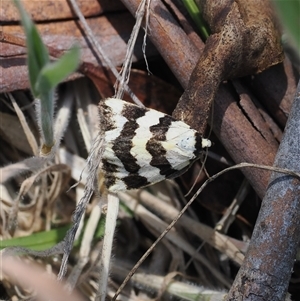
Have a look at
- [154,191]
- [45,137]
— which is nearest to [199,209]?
[154,191]

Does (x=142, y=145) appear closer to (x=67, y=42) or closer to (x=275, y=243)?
(x=275, y=243)

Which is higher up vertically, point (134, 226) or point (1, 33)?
point (1, 33)

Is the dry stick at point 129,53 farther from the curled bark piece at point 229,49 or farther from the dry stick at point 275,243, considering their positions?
the dry stick at point 275,243

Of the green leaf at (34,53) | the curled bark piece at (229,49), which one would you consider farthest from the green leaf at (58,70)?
the curled bark piece at (229,49)

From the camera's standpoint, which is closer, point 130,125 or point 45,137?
point 45,137

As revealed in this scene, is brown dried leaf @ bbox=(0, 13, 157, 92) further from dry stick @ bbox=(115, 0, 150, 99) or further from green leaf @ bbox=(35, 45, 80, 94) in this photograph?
green leaf @ bbox=(35, 45, 80, 94)

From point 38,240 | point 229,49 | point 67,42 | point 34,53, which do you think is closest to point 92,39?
point 67,42

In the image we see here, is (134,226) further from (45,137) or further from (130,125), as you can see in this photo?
(45,137)
